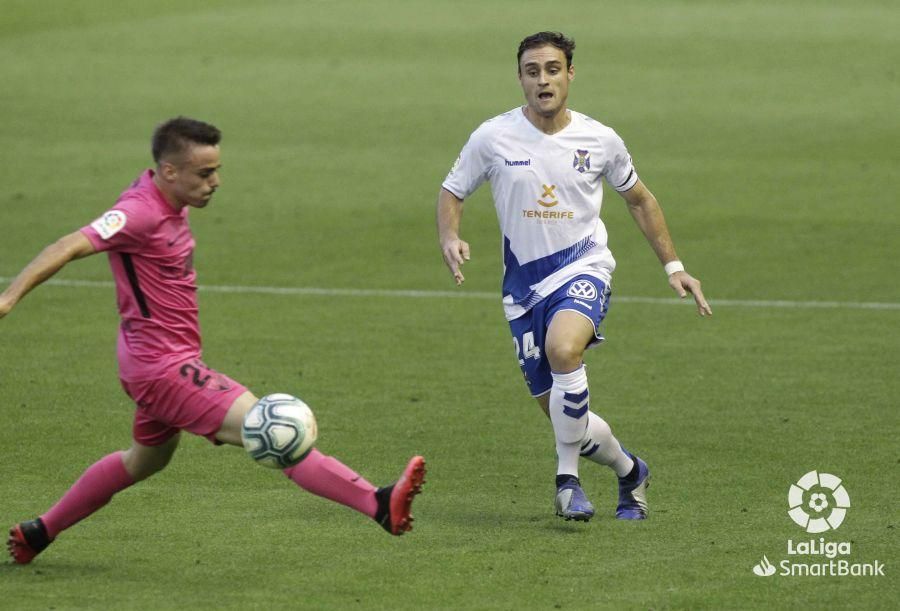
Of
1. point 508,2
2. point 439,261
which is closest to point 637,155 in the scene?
point 439,261

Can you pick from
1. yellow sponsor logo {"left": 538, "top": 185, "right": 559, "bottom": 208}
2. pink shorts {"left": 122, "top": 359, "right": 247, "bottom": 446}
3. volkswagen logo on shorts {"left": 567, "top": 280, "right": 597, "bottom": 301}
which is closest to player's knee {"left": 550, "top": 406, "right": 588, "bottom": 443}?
volkswagen logo on shorts {"left": 567, "top": 280, "right": 597, "bottom": 301}

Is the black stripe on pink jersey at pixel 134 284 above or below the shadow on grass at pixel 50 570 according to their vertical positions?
above

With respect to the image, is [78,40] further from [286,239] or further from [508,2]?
[286,239]

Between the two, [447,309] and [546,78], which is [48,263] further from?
[447,309]

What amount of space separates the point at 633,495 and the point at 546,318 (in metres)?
1.02

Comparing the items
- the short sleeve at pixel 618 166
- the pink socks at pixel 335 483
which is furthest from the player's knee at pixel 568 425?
the pink socks at pixel 335 483

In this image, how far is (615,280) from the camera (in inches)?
669

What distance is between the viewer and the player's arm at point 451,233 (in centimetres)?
882

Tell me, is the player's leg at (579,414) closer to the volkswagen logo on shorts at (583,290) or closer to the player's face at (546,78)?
the volkswagen logo on shorts at (583,290)

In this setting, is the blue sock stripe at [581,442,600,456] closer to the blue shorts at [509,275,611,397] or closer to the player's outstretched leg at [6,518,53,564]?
the blue shorts at [509,275,611,397]

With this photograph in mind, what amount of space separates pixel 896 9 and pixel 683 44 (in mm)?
5908

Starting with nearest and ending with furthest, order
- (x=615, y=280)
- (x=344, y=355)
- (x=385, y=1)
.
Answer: (x=344, y=355) → (x=615, y=280) → (x=385, y=1)

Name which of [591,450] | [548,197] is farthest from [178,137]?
[591,450]

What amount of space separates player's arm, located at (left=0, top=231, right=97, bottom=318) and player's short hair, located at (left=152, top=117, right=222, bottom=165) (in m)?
0.58
